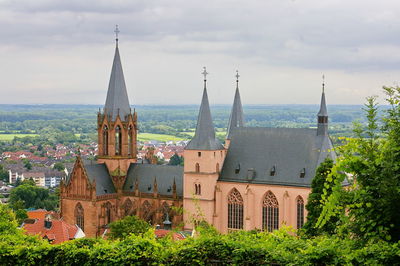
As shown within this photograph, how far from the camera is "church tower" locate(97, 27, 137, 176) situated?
3285 inches

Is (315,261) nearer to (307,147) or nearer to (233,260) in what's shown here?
(233,260)

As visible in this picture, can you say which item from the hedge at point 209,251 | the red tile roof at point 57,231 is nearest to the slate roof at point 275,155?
the red tile roof at point 57,231

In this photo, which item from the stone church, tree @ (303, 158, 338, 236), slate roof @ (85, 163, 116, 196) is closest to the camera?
tree @ (303, 158, 338, 236)

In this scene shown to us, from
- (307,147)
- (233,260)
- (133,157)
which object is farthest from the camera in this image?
(133,157)

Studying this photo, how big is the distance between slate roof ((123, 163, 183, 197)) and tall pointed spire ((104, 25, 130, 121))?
7027 millimetres

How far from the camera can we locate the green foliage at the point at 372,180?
2203 centimetres

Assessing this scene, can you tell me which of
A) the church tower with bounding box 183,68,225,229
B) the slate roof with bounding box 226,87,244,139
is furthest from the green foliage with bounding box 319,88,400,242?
the slate roof with bounding box 226,87,244,139

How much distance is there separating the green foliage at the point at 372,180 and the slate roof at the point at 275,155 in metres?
46.1

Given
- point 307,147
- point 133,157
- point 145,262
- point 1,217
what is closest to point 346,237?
A: point 145,262

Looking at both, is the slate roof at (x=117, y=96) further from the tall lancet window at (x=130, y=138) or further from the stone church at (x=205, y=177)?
the tall lancet window at (x=130, y=138)

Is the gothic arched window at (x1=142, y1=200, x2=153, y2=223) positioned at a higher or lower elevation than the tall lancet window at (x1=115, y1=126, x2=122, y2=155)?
lower

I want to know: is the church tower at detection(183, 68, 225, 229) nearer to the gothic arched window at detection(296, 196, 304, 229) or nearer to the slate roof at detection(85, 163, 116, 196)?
the gothic arched window at detection(296, 196, 304, 229)

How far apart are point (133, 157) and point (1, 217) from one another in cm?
4557

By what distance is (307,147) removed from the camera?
71.1m
